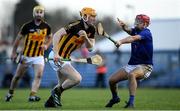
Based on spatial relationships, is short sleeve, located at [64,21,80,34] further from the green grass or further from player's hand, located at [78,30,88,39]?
the green grass

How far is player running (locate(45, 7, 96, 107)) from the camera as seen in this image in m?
17.4

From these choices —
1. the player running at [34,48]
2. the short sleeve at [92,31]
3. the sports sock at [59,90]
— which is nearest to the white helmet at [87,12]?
the short sleeve at [92,31]

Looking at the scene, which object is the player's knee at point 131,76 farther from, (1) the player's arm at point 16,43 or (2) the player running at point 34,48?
(1) the player's arm at point 16,43

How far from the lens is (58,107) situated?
17.8 meters

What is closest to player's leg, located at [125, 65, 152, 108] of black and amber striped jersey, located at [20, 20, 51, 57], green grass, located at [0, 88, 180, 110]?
green grass, located at [0, 88, 180, 110]

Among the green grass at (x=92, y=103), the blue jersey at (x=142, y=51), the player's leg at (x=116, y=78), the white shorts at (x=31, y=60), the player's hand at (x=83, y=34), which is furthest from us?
the white shorts at (x=31, y=60)

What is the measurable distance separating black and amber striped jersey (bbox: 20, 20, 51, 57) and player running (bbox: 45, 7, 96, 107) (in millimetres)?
3327

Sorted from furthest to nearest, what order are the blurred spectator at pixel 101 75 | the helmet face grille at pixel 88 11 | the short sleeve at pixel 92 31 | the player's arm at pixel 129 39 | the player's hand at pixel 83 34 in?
the blurred spectator at pixel 101 75, the short sleeve at pixel 92 31, the helmet face grille at pixel 88 11, the player's arm at pixel 129 39, the player's hand at pixel 83 34

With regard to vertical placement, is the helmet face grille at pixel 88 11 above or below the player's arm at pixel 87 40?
above

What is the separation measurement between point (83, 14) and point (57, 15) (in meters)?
75.0

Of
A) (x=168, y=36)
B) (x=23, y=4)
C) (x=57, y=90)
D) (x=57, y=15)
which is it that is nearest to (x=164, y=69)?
(x=168, y=36)

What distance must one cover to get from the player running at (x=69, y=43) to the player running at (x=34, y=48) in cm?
333

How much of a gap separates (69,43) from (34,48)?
407cm

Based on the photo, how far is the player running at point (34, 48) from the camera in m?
21.3
